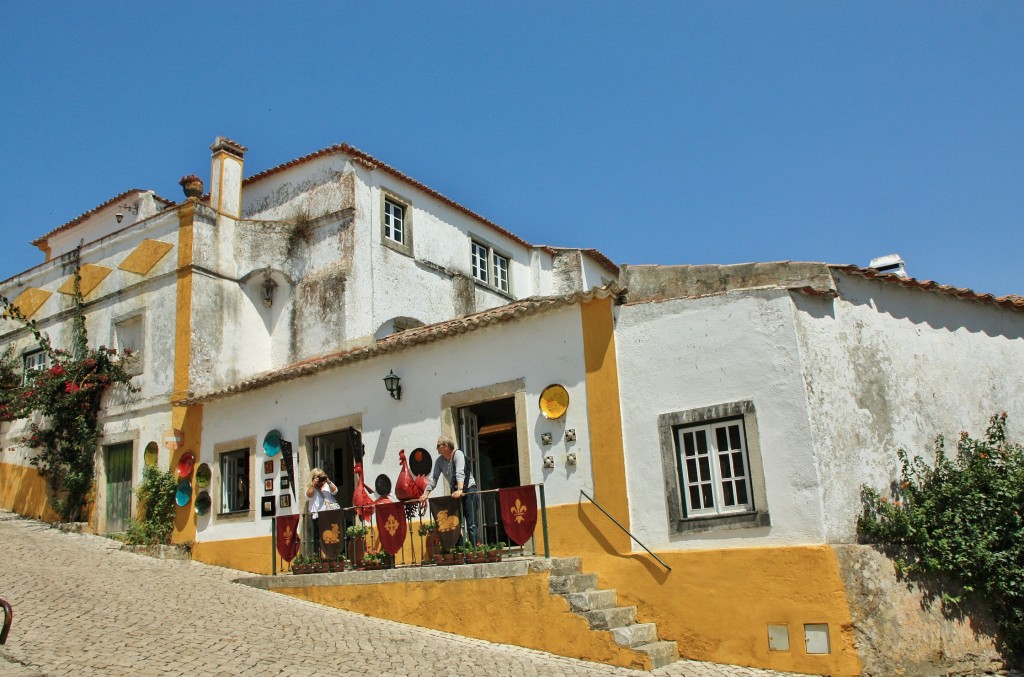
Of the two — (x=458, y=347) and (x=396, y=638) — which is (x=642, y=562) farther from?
(x=458, y=347)

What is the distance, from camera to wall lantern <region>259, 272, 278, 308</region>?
60.2ft

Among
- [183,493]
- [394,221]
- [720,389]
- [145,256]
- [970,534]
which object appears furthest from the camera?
[394,221]

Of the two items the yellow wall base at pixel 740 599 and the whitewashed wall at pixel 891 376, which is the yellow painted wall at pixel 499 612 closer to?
the yellow wall base at pixel 740 599

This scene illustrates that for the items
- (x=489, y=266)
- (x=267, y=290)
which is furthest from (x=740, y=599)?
(x=489, y=266)

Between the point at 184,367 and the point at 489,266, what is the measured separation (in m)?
7.92

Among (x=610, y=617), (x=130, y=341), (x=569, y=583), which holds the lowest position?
(x=610, y=617)

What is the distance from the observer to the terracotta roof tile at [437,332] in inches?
440

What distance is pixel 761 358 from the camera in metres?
9.98

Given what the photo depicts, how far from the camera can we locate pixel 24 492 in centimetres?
1902

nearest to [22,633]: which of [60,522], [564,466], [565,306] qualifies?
[564,466]

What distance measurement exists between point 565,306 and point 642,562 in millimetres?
3339

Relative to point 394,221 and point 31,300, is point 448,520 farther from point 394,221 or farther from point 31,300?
point 31,300

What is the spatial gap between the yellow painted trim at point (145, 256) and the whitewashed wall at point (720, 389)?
420 inches

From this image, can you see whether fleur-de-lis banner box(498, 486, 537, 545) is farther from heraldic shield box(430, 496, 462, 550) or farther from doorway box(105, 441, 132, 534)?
doorway box(105, 441, 132, 534)
